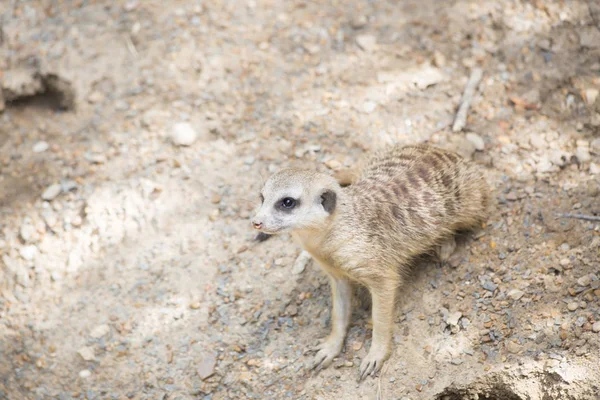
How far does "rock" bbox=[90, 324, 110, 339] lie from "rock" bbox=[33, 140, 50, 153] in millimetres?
1352

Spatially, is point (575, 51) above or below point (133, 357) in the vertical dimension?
above

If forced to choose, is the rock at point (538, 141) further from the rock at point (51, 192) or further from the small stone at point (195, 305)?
the rock at point (51, 192)

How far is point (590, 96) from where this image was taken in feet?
12.1

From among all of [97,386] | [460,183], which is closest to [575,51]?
[460,183]

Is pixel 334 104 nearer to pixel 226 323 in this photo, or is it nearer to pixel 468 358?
pixel 226 323

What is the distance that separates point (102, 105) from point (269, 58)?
1141 millimetres

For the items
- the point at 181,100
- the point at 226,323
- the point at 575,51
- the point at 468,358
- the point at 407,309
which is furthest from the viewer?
the point at 181,100

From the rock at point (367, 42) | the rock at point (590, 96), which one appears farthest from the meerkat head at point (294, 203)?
the rock at point (590, 96)

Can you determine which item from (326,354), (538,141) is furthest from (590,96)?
(326,354)

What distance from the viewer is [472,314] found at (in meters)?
3.06

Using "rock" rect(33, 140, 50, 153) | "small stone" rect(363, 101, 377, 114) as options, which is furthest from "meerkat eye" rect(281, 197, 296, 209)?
"rock" rect(33, 140, 50, 153)

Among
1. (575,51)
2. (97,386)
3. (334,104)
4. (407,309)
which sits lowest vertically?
(97,386)

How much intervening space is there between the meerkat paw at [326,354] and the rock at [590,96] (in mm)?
1958

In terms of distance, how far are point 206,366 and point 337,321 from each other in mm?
699
